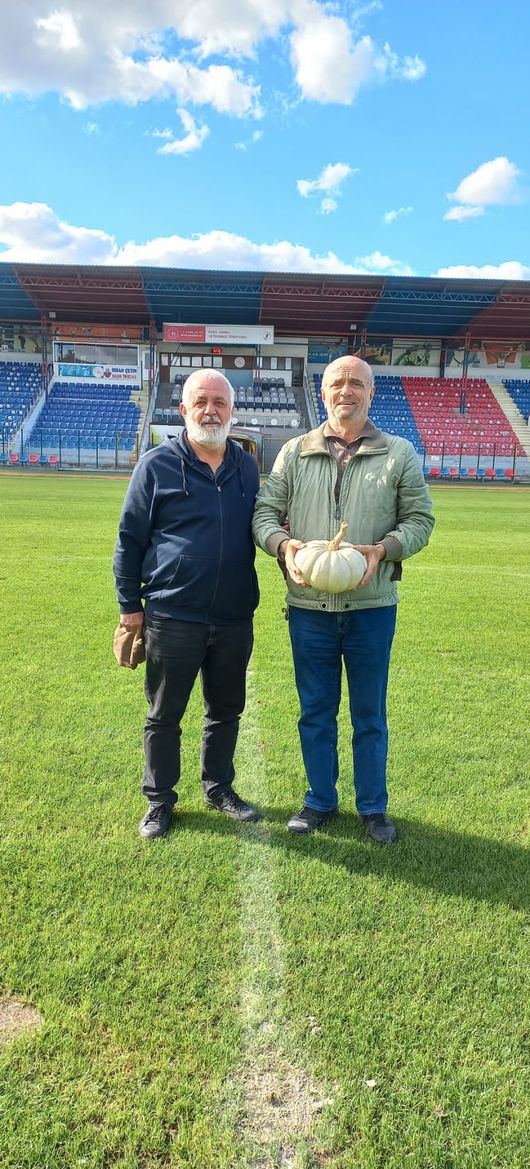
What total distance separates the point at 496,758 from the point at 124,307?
40279mm

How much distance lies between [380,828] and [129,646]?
144 cm

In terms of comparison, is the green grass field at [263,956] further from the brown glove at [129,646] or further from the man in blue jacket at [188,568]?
the brown glove at [129,646]

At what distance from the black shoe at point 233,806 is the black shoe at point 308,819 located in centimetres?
19

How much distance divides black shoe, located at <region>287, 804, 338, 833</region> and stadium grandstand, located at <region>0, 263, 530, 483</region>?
30708mm

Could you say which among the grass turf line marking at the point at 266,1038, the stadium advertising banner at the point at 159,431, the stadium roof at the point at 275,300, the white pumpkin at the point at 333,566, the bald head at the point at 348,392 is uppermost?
the stadium roof at the point at 275,300

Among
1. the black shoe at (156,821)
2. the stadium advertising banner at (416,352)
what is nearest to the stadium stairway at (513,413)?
the stadium advertising banner at (416,352)

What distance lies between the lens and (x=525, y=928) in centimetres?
257

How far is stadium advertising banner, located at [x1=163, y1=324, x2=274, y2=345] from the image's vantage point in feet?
128

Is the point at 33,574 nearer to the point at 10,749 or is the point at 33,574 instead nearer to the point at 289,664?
the point at 289,664

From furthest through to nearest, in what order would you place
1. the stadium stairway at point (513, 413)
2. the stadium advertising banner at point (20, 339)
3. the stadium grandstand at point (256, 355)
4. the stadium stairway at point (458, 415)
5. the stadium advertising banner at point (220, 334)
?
the stadium advertising banner at point (20, 339) → the stadium stairway at point (513, 413) → the stadium advertising banner at point (220, 334) → the stadium stairway at point (458, 415) → the stadium grandstand at point (256, 355)

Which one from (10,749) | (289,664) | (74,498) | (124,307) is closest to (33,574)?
(289,664)

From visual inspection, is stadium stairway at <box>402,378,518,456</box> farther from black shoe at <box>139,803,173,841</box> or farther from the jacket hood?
black shoe at <box>139,803,173,841</box>

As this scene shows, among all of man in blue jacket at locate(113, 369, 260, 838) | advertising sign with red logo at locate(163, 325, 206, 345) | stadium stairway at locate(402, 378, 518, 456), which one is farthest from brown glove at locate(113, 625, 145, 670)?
advertising sign with red logo at locate(163, 325, 206, 345)

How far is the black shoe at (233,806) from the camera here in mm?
3295
